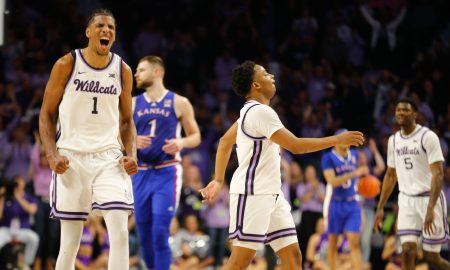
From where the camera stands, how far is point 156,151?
31.4 feet

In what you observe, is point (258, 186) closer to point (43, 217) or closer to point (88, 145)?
point (88, 145)

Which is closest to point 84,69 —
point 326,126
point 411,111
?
point 411,111

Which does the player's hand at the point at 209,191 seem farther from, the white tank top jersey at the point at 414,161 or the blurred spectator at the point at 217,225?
the blurred spectator at the point at 217,225

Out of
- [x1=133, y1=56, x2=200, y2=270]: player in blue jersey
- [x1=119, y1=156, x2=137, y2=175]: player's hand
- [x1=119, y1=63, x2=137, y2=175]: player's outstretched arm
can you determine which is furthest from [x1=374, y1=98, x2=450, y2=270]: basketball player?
[x1=119, y1=156, x2=137, y2=175]: player's hand

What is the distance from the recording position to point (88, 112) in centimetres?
694

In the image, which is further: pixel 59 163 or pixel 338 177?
pixel 338 177

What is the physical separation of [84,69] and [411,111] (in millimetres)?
4284

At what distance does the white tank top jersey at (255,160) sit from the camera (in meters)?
7.26

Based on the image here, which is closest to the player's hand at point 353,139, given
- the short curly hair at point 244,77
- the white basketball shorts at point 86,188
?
the short curly hair at point 244,77

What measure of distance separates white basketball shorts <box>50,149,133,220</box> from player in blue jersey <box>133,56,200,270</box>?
7.87ft

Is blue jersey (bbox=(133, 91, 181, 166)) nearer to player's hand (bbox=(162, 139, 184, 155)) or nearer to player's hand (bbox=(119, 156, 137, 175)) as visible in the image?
player's hand (bbox=(162, 139, 184, 155))

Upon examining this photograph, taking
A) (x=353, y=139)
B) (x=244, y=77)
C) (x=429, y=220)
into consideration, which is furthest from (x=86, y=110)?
(x=429, y=220)

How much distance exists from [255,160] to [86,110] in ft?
5.09

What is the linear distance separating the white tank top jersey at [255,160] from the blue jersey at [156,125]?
2.35 meters
